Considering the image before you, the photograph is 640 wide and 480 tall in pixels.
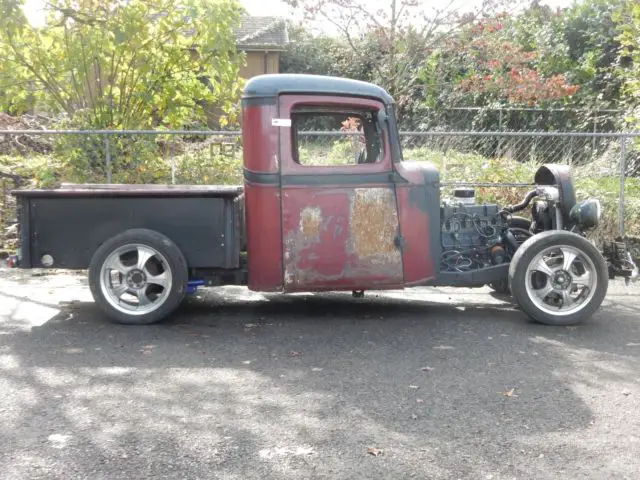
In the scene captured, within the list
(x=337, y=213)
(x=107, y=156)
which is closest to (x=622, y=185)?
(x=337, y=213)

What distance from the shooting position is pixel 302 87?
6.61 metres

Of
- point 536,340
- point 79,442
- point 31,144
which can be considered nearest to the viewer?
point 79,442

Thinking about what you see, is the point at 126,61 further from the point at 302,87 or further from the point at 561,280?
the point at 561,280

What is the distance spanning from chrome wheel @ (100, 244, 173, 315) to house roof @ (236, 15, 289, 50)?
62.5 ft

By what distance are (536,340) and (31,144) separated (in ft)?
33.8

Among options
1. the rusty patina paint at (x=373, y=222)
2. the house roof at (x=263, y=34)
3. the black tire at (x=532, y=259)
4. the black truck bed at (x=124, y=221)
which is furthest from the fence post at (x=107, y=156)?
the house roof at (x=263, y=34)

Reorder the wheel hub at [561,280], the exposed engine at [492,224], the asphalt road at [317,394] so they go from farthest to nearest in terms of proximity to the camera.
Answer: the exposed engine at [492,224]
the wheel hub at [561,280]
the asphalt road at [317,394]

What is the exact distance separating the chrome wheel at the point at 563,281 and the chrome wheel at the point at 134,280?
10.2 feet

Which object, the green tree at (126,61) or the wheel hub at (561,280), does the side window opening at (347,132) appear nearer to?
the wheel hub at (561,280)

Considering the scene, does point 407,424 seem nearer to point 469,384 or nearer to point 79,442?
point 469,384

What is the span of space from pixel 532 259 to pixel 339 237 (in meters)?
1.66

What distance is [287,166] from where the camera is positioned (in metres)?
6.59

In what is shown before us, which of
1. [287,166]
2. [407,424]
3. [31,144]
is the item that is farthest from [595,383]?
[31,144]

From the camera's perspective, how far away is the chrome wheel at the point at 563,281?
6699 mm
